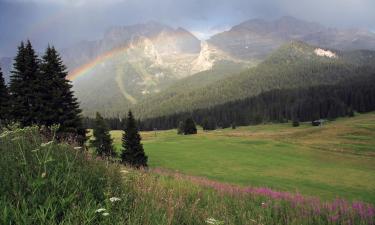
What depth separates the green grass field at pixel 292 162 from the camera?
3089 centimetres

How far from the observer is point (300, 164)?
4553 centimetres

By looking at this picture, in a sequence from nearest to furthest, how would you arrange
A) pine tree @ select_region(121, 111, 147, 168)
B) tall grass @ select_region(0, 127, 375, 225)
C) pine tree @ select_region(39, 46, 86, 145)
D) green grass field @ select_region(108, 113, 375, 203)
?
tall grass @ select_region(0, 127, 375, 225)
green grass field @ select_region(108, 113, 375, 203)
pine tree @ select_region(39, 46, 86, 145)
pine tree @ select_region(121, 111, 147, 168)

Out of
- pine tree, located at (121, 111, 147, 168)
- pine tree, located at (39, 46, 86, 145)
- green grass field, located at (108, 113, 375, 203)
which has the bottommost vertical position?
green grass field, located at (108, 113, 375, 203)

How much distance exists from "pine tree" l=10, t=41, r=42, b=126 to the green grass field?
1501 cm

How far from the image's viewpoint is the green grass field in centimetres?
3089

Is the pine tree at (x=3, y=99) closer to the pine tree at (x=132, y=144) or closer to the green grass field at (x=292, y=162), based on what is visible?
the pine tree at (x=132, y=144)

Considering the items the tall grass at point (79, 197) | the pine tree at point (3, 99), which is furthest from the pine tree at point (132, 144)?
the tall grass at point (79, 197)

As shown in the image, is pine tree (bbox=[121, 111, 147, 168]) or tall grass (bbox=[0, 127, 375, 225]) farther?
pine tree (bbox=[121, 111, 147, 168])

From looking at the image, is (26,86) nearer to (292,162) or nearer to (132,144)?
(132,144)

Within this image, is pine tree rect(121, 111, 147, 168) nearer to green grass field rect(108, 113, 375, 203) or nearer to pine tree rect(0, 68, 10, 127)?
green grass field rect(108, 113, 375, 203)

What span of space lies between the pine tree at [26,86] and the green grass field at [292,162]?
15006 mm

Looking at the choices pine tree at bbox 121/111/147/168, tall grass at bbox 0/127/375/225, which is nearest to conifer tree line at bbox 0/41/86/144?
pine tree at bbox 121/111/147/168

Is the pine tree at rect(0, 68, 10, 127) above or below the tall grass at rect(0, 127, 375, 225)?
above

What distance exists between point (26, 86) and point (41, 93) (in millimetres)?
2196
